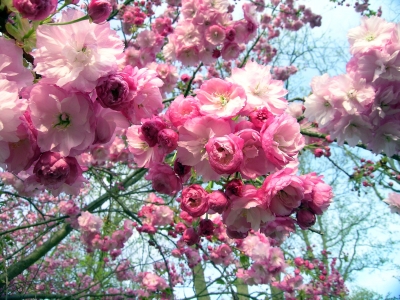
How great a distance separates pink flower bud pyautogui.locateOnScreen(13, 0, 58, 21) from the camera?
839 millimetres

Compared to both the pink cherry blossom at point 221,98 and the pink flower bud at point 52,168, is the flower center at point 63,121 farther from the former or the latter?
the pink cherry blossom at point 221,98

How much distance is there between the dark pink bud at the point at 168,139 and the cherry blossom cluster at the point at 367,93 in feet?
3.33

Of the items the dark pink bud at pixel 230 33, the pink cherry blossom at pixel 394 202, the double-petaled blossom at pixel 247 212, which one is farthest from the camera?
the pink cherry blossom at pixel 394 202

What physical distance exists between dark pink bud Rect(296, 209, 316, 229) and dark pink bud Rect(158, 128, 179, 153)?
0.53 meters

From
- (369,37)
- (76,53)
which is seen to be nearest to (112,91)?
(76,53)

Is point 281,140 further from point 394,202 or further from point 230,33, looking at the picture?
point 394,202

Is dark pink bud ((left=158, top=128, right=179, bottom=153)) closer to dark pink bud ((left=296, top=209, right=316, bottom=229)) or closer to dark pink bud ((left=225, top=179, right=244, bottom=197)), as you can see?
dark pink bud ((left=225, top=179, right=244, bottom=197))

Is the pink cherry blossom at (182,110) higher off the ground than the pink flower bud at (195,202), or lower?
higher

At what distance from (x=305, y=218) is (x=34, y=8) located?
1.08 metres

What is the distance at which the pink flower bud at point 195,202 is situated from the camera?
1077 millimetres

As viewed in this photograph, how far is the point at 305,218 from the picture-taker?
3.75 ft

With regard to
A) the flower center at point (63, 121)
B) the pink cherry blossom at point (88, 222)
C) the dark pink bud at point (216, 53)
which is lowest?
the flower center at point (63, 121)

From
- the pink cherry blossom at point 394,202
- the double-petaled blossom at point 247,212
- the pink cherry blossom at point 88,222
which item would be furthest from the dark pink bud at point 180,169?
the pink cherry blossom at point 88,222

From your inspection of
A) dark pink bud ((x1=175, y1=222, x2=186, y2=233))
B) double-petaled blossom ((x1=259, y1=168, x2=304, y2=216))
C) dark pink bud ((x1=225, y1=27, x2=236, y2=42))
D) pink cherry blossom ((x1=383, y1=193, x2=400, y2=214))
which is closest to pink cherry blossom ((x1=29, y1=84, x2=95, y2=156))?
double-petaled blossom ((x1=259, y1=168, x2=304, y2=216))
